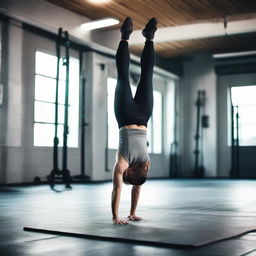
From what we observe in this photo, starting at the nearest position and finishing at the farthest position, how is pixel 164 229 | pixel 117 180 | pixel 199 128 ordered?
pixel 164 229
pixel 117 180
pixel 199 128

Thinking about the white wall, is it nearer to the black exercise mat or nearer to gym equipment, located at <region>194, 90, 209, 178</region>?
gym equipment, located at <region>194, 90, 209, 178</region>

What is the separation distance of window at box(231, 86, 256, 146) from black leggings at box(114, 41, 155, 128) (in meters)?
9.85

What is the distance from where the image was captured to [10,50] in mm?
8125

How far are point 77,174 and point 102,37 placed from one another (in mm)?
3074

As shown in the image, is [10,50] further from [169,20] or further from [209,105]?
[209,105]

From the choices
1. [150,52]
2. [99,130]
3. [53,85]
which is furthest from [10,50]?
[150,52]

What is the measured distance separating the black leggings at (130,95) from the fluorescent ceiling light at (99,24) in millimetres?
5953

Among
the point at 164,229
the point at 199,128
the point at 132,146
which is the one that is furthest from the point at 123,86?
the point at 199,128

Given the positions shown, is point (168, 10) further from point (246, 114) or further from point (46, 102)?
point (246, 114)

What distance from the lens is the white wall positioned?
44.4ft

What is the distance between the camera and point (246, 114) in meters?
12.9

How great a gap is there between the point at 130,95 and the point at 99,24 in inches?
258

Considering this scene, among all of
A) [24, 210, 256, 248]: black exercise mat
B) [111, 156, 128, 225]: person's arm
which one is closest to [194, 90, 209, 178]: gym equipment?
[24, 210, 256, 248]: black exercise mat

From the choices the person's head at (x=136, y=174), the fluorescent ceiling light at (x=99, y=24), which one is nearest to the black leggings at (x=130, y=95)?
the person's head at (x=136, y=174)
